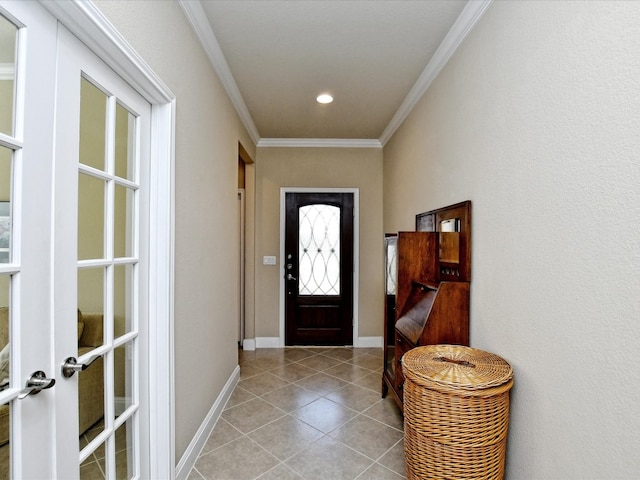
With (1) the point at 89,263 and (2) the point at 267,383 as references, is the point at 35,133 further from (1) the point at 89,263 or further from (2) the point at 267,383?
(2) the point at 267,383

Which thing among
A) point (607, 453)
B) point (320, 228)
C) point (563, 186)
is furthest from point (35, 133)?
point (320, 228)

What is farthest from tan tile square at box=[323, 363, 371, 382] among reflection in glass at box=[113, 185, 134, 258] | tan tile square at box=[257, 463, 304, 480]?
reflection in glass at box=[113, 185, 134, 258]

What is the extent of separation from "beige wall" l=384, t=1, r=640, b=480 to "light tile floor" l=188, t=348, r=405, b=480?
36.3 inches

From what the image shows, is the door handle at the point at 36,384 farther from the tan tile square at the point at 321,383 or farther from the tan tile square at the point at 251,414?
the tan tile square at the point at 321,383

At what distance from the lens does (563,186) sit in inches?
50.9

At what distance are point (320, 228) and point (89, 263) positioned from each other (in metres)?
3.40

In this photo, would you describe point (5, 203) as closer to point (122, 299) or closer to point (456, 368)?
point (122, 299)

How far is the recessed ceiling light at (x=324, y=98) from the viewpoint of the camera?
3161 mm

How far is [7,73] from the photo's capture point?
36.3 inches

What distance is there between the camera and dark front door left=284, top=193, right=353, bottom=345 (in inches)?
178

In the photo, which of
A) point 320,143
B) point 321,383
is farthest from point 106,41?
point 320,143

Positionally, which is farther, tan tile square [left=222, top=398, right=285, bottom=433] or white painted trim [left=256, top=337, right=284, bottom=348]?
white painted trim [left=256, top=337, right=284, bottom=348]

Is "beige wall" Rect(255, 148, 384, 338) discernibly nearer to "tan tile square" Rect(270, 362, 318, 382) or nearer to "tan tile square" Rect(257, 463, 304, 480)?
"tan tile square" Rect(270, 362, 318, 382)

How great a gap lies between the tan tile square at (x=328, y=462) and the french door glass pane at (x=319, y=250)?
2.36 meters
